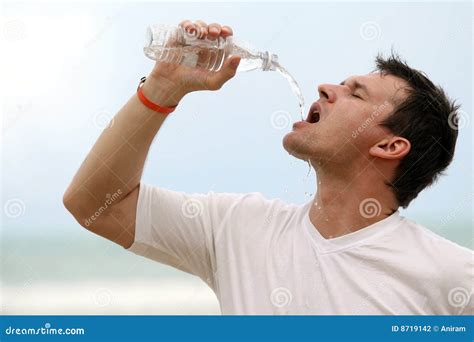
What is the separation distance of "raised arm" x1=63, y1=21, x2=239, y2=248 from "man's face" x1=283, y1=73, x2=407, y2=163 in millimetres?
287

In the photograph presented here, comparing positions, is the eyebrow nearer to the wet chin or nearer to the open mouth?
the open mouth

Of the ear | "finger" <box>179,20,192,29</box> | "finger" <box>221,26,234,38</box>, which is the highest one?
"finger" <box>179,20,192,29</box>

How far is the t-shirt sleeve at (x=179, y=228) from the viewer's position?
67.4 inches

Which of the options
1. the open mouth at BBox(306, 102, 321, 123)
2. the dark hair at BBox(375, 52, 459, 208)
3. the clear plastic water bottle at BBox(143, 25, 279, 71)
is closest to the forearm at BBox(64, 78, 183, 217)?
the clear plastic water bottle at BBox(143, 25, 279, 71)

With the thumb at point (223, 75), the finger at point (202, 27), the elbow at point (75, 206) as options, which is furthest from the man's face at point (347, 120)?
the elbow at point (75, 206)

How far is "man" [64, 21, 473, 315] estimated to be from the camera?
1.64 meters

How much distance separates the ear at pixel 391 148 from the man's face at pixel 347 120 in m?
0.02

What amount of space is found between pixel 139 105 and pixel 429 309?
848 mm

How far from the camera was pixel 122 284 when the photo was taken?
580 centimetres

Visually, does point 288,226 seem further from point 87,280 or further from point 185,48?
point 87,280

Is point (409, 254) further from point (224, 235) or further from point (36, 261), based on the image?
point (36, 261)

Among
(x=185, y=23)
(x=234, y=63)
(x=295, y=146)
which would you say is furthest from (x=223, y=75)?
(x=295, y=146)

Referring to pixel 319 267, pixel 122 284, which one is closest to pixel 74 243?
pixel 122 284

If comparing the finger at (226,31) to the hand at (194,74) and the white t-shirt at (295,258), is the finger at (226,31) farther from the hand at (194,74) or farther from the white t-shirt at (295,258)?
the white t-shirt at (295,258)
